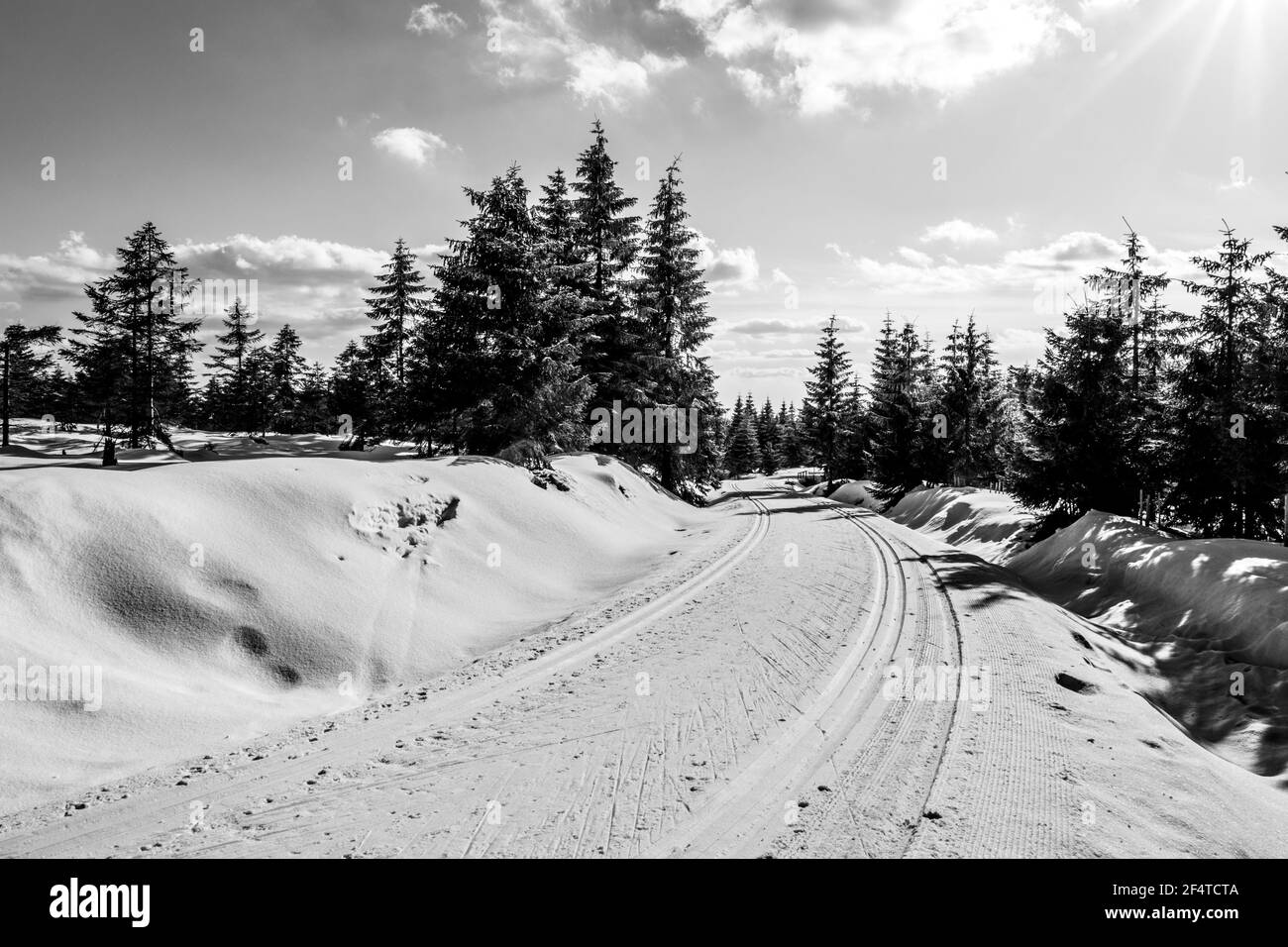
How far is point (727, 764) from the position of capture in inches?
196

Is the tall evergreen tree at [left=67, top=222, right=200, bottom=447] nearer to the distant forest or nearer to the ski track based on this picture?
the distant forest

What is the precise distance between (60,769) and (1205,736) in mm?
10686

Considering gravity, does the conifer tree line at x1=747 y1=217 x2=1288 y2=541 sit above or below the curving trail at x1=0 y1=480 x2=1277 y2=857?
above

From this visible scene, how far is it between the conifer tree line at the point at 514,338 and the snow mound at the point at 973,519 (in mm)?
10080

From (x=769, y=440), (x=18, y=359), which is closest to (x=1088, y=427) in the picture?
(x=18, y=359)

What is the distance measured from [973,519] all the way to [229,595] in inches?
908

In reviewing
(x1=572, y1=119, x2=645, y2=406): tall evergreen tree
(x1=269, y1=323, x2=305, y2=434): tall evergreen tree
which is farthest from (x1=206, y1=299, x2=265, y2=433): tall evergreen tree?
(x1=572, y1=119, x2=645, y2=406): tall evergreen tree

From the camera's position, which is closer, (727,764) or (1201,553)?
(727,764)

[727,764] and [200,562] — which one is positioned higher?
[200,562]

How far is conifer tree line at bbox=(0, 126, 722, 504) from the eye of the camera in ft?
66.8

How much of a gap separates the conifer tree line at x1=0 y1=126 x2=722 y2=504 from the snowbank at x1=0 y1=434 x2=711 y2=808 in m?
8.60

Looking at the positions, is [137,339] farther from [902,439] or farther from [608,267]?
[902,439]
